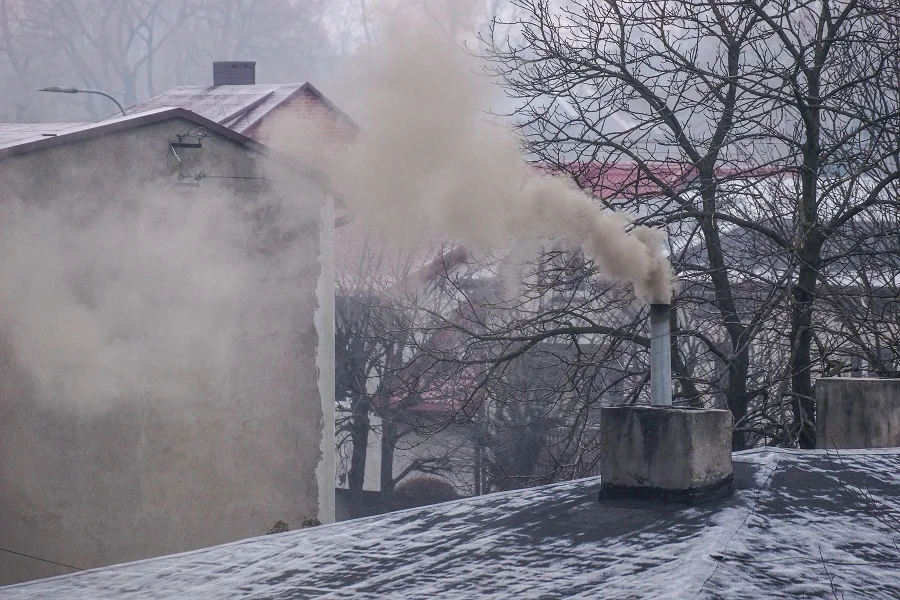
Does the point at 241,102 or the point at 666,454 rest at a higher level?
the point at 241,102

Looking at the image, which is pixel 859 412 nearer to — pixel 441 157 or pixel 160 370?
pixel 441 157

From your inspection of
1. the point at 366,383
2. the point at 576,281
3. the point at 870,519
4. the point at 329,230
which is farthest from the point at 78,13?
the point at 870,519

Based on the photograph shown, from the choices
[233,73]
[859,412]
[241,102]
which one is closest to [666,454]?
[859,412]

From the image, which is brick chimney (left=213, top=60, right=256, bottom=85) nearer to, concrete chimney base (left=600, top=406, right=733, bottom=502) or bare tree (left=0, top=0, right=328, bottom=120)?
bare tree (left=0, top=0, right=328, bottom=120)

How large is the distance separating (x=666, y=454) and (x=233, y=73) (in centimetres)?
1585

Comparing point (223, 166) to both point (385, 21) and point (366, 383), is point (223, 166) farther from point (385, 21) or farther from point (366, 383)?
point (366, 383)

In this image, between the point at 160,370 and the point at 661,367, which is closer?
the point at 661,367

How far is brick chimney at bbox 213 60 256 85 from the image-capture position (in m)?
19.7

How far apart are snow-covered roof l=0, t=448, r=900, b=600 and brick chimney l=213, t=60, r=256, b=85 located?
15016mm

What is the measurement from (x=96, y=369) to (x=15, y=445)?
1128 mm

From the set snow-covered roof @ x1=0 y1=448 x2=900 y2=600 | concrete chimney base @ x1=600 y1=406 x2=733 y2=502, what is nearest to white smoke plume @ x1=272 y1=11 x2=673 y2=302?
concrete chimney base @ x1=600 y1=406 x2=733 y2=502

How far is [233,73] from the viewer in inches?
778

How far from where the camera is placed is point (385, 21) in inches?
314

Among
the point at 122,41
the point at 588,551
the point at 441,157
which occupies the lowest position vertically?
the point at 588,551
